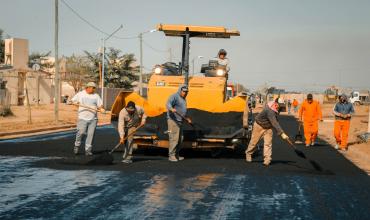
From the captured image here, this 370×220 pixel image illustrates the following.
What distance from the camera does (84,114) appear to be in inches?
524

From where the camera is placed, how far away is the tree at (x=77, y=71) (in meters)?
62.4

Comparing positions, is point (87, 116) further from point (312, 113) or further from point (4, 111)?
point (4, 111)

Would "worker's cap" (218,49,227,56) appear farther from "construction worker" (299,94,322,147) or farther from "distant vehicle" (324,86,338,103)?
"distant vehicle" (324,86,338,103)

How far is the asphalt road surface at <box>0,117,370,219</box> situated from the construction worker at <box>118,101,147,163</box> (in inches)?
12.4

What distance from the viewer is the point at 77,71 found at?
246 ft

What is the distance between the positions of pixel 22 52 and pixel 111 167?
43798 millimetres

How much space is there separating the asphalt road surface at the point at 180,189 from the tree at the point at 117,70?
152 ft

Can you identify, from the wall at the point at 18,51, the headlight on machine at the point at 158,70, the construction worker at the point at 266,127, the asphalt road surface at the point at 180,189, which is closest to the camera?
the asphalt road surface at the point at 180,189

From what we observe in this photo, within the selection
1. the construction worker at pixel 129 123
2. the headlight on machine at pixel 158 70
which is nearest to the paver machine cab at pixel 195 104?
the headlight on machine at pixel 158 70

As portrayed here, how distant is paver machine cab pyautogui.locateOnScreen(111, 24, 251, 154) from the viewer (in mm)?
13286

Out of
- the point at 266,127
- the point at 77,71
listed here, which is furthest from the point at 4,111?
the point at 77,71

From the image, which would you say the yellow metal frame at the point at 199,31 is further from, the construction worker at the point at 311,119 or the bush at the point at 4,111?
the bush at the point at 4,111

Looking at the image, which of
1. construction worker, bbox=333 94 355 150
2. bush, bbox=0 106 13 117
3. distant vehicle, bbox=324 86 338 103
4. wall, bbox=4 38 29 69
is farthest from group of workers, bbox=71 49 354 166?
distant vehicle, bbox=324 86 338 103

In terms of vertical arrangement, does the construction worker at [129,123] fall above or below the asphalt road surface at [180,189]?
above
